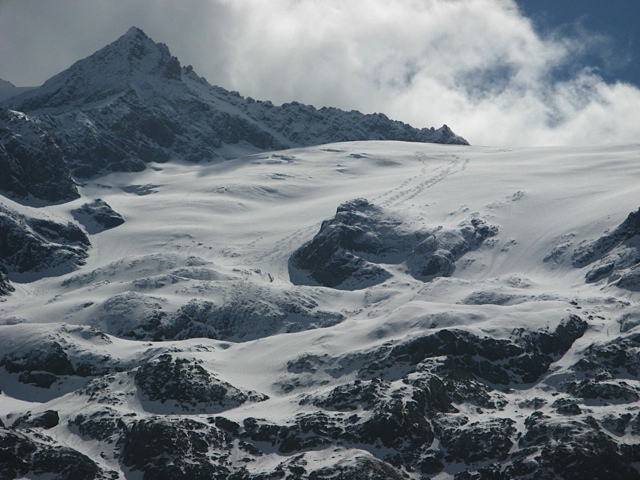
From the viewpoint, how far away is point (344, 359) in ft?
446

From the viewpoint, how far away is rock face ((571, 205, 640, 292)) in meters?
155

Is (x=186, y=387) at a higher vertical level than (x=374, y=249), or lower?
lower

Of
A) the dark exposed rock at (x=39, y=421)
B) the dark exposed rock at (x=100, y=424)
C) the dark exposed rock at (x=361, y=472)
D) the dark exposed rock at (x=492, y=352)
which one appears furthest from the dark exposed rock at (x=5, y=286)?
the dark exposed rock at (x=361, y=472)

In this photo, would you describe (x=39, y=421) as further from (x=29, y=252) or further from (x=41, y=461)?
(x=29, y=252)

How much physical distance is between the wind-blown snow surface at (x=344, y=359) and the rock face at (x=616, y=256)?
169 centimetres

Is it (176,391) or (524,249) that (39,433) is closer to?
(176,391)

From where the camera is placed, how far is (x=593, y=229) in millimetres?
178875

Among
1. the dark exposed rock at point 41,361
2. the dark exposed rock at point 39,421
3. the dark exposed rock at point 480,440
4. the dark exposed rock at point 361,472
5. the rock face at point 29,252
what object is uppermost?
the rock face at point 29,252

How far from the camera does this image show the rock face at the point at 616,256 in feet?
509

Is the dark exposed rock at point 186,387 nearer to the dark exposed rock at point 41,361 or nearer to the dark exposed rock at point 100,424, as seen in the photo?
the dark exposed rock at point 100,424

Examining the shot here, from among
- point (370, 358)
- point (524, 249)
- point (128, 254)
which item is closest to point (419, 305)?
point (370, 358)

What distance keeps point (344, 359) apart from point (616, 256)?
58.0m

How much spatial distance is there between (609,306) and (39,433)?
282ft

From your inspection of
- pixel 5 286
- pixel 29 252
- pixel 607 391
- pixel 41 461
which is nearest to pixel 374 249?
pixel 29 252
